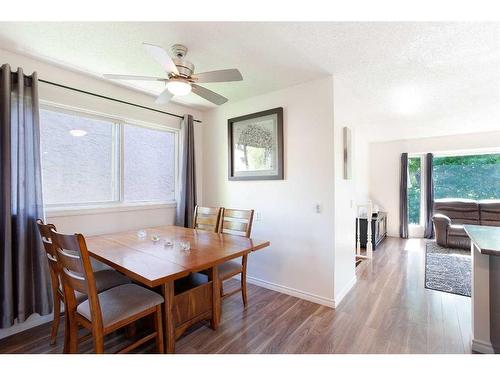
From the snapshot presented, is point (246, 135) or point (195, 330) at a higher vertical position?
point (246, 135)

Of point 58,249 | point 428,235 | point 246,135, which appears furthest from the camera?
point 428,235

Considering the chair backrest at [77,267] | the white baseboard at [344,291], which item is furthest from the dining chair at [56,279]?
the white baseboard at [344,291]

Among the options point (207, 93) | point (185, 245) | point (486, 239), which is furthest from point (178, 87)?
point (486, 239)

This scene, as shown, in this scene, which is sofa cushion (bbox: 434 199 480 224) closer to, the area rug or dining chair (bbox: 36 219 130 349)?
the area rug

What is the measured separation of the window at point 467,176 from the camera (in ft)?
16.4

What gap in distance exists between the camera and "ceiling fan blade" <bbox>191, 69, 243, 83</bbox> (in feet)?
5.54

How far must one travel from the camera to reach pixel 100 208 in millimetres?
2539

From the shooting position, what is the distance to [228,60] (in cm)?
212

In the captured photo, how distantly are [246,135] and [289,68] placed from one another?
1016mm

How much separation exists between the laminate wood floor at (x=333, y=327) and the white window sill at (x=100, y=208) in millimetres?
984
